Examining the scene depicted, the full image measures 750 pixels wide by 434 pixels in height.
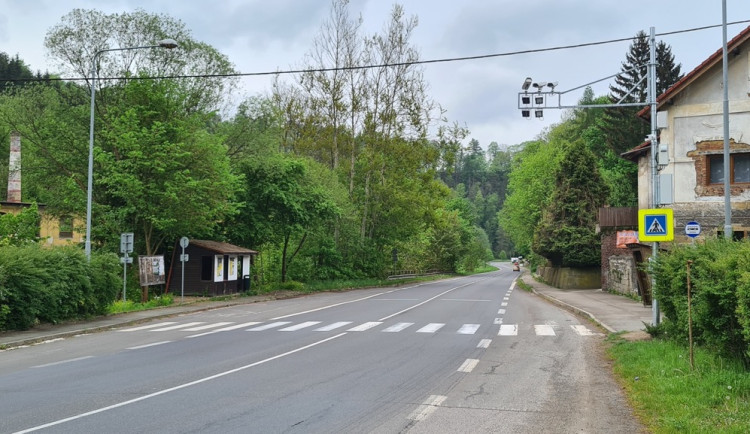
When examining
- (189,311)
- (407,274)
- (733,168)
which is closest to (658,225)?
(733,168)

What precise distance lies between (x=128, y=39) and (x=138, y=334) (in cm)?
2151

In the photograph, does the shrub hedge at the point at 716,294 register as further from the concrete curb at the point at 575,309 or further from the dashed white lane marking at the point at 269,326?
the dashed white lane marking at the point at 269,326

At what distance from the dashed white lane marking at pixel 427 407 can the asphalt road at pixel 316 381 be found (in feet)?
0.09

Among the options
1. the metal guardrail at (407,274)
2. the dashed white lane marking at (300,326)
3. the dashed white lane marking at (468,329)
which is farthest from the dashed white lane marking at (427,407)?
the metal guardrail at (407,274)

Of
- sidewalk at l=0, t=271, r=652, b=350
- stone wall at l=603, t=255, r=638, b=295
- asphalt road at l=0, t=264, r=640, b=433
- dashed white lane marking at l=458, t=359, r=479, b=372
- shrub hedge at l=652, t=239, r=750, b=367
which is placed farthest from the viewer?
stone wall at l=603, t=255, r=638, b=295

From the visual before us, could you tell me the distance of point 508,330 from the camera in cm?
1822

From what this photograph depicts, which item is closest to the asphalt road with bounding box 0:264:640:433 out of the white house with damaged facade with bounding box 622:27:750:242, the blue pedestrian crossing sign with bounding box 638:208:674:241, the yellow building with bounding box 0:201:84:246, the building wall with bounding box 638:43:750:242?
the blue pedestrian crossing sign with bounding box 638:208:674:241

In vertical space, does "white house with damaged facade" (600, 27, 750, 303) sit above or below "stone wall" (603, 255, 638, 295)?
above

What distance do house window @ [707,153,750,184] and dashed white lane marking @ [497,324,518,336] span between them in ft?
33.5

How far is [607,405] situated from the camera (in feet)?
28.3

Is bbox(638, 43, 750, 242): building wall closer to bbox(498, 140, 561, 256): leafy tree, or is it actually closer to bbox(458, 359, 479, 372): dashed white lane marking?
bbox(458, 359, 479, 372): dashed white lane marking

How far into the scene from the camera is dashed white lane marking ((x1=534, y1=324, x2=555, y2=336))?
17.5m

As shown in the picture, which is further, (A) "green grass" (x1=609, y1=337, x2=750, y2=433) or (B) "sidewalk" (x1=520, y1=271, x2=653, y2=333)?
(B) "sidewalk" (x1=520, y1=271, x2=653, y2=333)

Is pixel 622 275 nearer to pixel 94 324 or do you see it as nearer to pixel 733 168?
pixel 733 168
